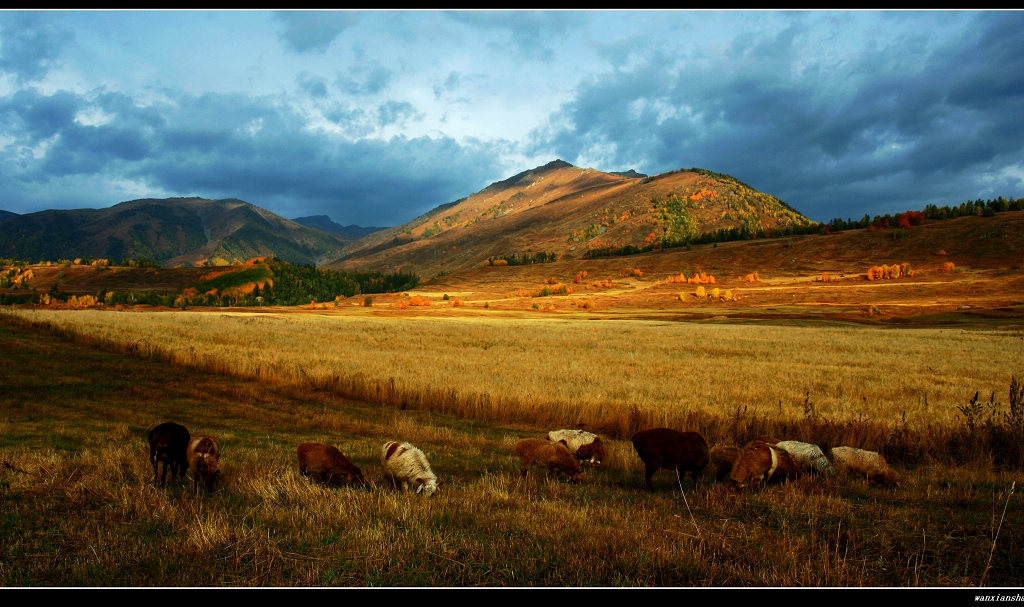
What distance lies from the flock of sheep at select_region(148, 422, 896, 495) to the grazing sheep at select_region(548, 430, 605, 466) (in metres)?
1.43

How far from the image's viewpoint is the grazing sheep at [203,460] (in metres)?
7.72

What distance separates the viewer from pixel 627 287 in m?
122

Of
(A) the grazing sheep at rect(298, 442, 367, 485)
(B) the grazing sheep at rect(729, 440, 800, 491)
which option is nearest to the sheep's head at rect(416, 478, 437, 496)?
(A) the grazing sheep at rect(298, 442, 367, 485)

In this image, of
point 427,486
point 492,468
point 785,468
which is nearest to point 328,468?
point 427,486

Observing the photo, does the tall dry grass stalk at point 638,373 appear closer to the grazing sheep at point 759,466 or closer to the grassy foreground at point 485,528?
the grazing sheep at point 759,466

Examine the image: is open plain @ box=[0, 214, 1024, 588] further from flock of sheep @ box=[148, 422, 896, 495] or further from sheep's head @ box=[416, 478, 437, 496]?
flock of sheep @ box=[148, 422, 896, 495]

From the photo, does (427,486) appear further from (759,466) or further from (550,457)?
(759,466)

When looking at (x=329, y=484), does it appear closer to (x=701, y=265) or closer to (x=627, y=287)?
(x=627, y=287)

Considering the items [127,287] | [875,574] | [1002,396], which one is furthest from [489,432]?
[127,287]

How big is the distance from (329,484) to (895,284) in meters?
104

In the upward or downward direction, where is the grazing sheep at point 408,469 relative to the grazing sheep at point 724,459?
upward

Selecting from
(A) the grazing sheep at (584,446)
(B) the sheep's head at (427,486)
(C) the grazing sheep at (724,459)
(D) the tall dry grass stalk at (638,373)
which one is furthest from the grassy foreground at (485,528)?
(D) the tall dry grass stalk at (638,373)

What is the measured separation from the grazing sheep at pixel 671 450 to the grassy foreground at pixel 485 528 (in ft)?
1.53

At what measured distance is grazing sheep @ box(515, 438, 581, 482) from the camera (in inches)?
357
